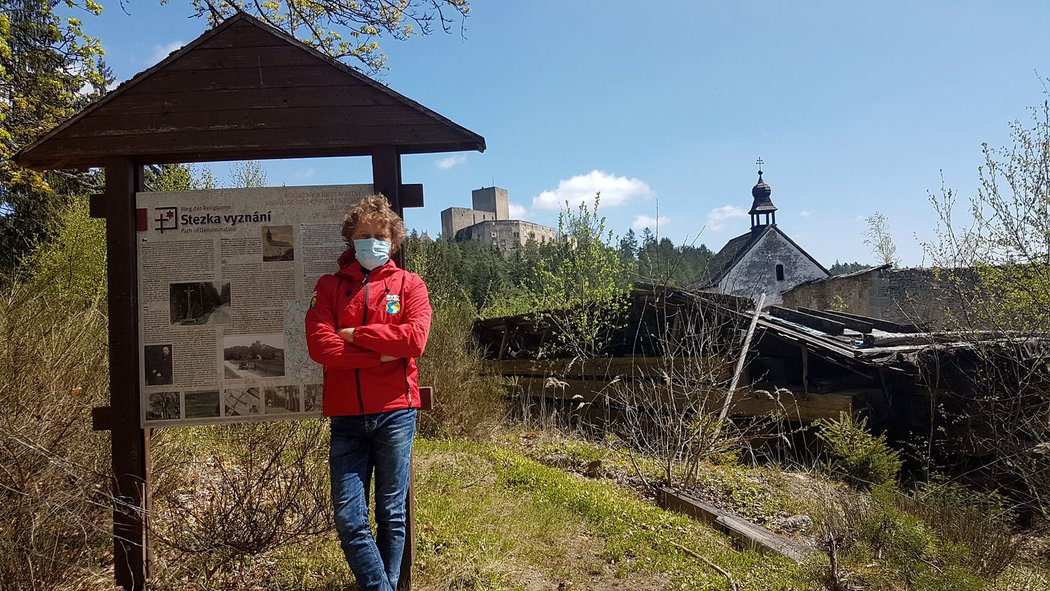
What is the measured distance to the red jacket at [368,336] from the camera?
9.01 ft

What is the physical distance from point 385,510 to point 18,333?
283cm

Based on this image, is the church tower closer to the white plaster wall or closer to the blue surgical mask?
the white plaster wall

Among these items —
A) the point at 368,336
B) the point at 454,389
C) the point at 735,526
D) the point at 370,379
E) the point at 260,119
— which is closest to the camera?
the point at 368,336

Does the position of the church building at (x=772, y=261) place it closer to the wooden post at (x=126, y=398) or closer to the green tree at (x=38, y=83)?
the green tree at (x=38, y=83)

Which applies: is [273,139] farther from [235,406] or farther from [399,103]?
[235,406]

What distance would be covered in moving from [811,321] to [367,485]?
1339cm

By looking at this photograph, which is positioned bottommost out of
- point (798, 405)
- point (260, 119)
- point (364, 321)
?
point (798, 405)

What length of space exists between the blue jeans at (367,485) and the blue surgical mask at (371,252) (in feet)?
2.39

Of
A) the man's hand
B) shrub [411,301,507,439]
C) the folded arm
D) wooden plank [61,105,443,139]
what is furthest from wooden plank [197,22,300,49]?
shrub [411,301,507,439]

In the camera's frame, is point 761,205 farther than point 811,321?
Yes

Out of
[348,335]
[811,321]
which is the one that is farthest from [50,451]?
[811,321]

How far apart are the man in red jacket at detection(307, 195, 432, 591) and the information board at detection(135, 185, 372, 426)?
0.44m

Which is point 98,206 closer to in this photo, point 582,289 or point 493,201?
point 582,289

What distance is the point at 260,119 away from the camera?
336 centimetres
